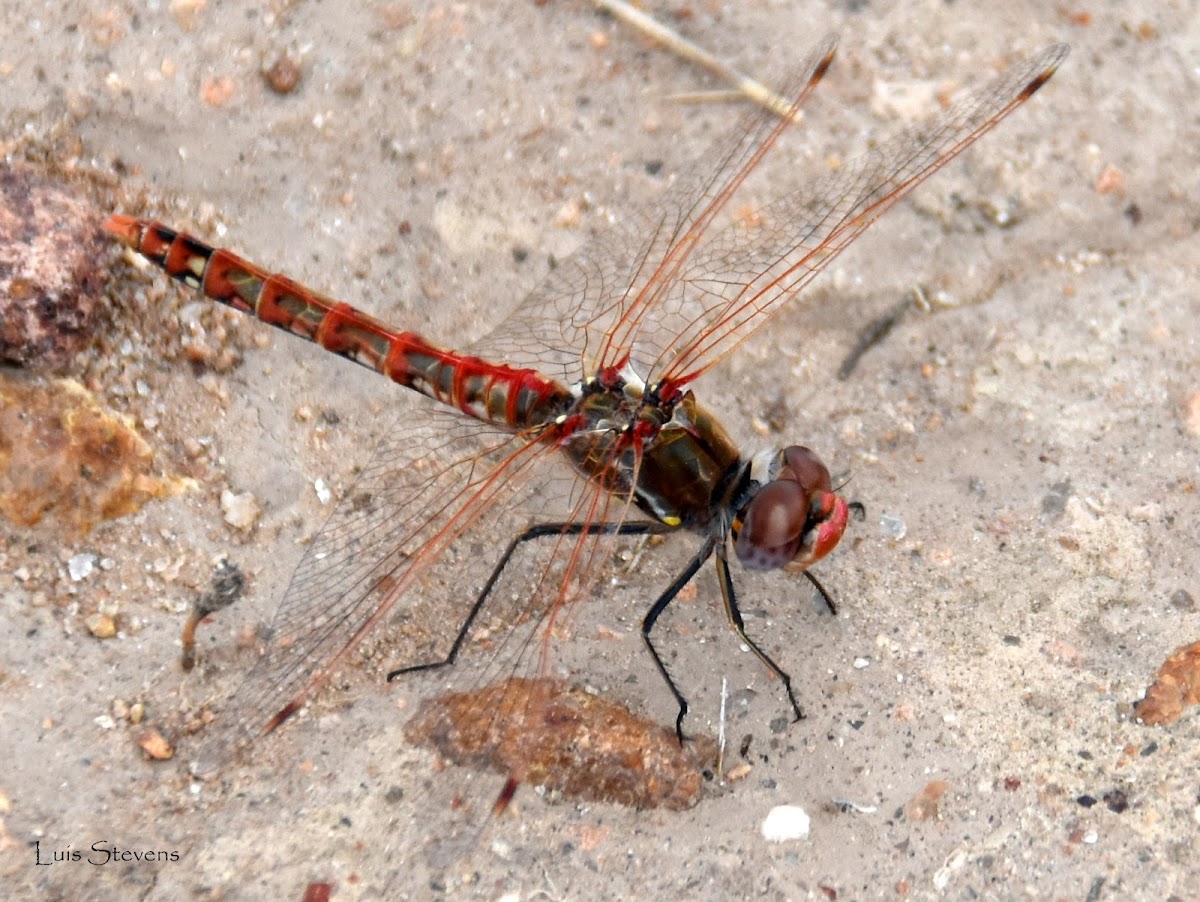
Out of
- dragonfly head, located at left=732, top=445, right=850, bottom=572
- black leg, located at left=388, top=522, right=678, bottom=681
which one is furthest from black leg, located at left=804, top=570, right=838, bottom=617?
black leg, located at left=388, top=522, right=678, bottom=681

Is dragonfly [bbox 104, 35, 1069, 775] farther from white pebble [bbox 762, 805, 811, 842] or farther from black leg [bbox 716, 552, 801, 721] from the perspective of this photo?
white pebble [bbox 762, 805, 811, 842]

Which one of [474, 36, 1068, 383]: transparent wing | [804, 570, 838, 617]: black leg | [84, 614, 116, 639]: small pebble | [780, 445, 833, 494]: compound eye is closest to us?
[84, 614, 116, 639]: small pebble

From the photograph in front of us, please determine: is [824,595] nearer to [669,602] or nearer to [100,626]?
[669,602]

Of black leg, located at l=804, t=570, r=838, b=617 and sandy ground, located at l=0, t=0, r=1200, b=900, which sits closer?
sandy ground, located at l=0, t=0, r=1200, b=900

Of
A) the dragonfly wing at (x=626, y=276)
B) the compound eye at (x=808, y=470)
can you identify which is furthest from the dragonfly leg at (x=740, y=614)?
the dragonfly wing at (x=626, y=276)

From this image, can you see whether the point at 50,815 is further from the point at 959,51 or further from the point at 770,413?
the point at 959,51

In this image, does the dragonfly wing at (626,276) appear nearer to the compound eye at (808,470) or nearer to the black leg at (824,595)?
the compound eye at (808,470)

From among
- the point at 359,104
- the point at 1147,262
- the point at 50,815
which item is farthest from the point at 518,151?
the point at 50,815
